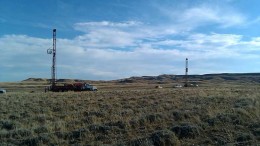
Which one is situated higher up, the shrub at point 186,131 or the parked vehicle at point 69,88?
the parked vehicle at point 69,88

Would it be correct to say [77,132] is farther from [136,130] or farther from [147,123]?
[147,123]

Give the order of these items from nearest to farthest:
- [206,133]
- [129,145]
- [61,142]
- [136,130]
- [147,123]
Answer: [129,145], [61,142], [206,133], [136,130], [147,123]

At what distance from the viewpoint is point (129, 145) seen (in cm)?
1180

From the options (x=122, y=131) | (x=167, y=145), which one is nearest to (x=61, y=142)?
(x=122, y=131)

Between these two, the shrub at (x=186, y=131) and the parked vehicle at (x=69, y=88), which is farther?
the parked vehicle at (x=69, y=88)

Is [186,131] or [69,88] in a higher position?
[69,88]

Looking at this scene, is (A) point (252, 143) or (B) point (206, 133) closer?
(A) point (252, 143)

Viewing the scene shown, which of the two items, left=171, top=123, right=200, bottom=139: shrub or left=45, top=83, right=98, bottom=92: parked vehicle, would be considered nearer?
left=171, top=123, right=200, bottom=139: shrub

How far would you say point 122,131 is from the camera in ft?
45.6

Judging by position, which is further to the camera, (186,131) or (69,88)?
(69,88)

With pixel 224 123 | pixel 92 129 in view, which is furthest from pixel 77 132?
pixel 224 123

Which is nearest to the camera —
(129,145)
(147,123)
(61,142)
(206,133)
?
(129,145)

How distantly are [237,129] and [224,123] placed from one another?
2.87 feet

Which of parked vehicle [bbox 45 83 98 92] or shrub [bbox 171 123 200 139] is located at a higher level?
parked vehicle [bbox 45 83 98 92]
